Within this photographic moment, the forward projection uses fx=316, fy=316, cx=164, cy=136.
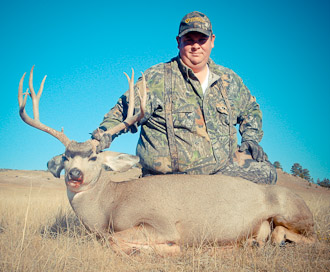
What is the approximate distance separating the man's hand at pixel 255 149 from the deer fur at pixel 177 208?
1267mm

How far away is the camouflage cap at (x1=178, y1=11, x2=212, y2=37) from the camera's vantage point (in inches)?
232

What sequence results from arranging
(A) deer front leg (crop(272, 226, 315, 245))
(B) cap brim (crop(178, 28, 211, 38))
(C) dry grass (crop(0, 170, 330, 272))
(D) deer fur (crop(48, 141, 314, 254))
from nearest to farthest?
1. (C) dry grass (crop(0, 170, 330, 272))
2. (D) deer fur (crop(48, 141, 314, 254))
3. (A) deer front leg (crop(272, 226, 315, 245))
4. (B) cap brim (crop(178, 28, 211, 38))

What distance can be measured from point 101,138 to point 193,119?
5.90 feet

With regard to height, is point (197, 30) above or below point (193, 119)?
above

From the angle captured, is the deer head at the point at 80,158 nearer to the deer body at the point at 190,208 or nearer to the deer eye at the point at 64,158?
the deer eye at the point at 64,158

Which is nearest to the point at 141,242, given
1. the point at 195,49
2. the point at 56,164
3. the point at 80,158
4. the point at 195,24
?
the point at 80,158

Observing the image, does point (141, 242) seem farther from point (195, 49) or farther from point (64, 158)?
point (195, 49)

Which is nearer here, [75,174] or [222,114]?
[75,174]

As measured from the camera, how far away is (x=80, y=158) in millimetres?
4426

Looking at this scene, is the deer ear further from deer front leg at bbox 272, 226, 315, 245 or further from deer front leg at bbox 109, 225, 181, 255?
deer front leg at bbox 272, 226, 315, 245

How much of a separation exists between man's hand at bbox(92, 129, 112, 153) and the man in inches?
22.4

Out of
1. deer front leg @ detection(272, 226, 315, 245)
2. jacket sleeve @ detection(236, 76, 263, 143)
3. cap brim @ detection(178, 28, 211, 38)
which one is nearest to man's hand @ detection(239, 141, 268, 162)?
jacket sleeve @ detection(236, 76, 263, 143)

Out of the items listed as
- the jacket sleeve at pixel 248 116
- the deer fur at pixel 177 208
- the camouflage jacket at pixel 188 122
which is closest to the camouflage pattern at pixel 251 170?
the camouflage jacket at pixel 188 122

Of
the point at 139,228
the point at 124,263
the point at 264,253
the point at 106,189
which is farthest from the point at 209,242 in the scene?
the point at 106,189
